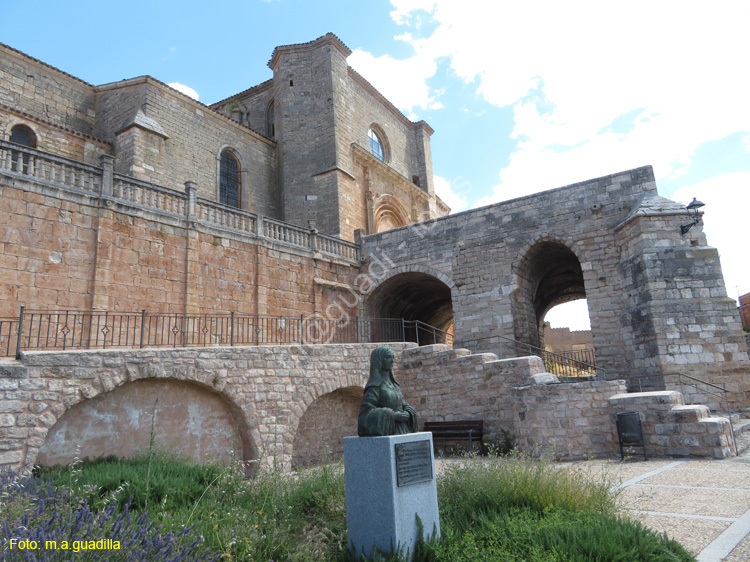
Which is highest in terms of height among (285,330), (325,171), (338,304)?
(325,171)

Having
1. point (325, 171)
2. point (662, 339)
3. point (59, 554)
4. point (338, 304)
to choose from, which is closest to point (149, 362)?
point (59, 554)

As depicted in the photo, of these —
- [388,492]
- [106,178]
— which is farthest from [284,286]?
[388,492]

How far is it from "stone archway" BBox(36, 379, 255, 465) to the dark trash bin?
6505 millimetres

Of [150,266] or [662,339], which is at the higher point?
[150,266]

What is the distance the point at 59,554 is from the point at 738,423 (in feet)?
40.4

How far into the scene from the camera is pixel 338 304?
16.9 meters

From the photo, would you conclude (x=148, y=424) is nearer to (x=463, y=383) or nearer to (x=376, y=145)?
(x=463, y=383)

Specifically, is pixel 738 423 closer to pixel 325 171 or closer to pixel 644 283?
pixel 644 283

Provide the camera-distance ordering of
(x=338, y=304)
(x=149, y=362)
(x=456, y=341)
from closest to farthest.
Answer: (x=149, y=362) < (x=456, y=341) < (x=338, y=304)

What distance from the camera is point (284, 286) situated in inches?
591

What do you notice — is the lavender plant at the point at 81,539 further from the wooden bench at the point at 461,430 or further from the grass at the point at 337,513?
the wooden bench at the point at 461,430

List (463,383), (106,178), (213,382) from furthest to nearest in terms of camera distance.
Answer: (463,383) < (106,178) < (213,382)

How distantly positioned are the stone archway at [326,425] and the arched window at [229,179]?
11.2 meters

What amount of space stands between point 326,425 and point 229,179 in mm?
12515
